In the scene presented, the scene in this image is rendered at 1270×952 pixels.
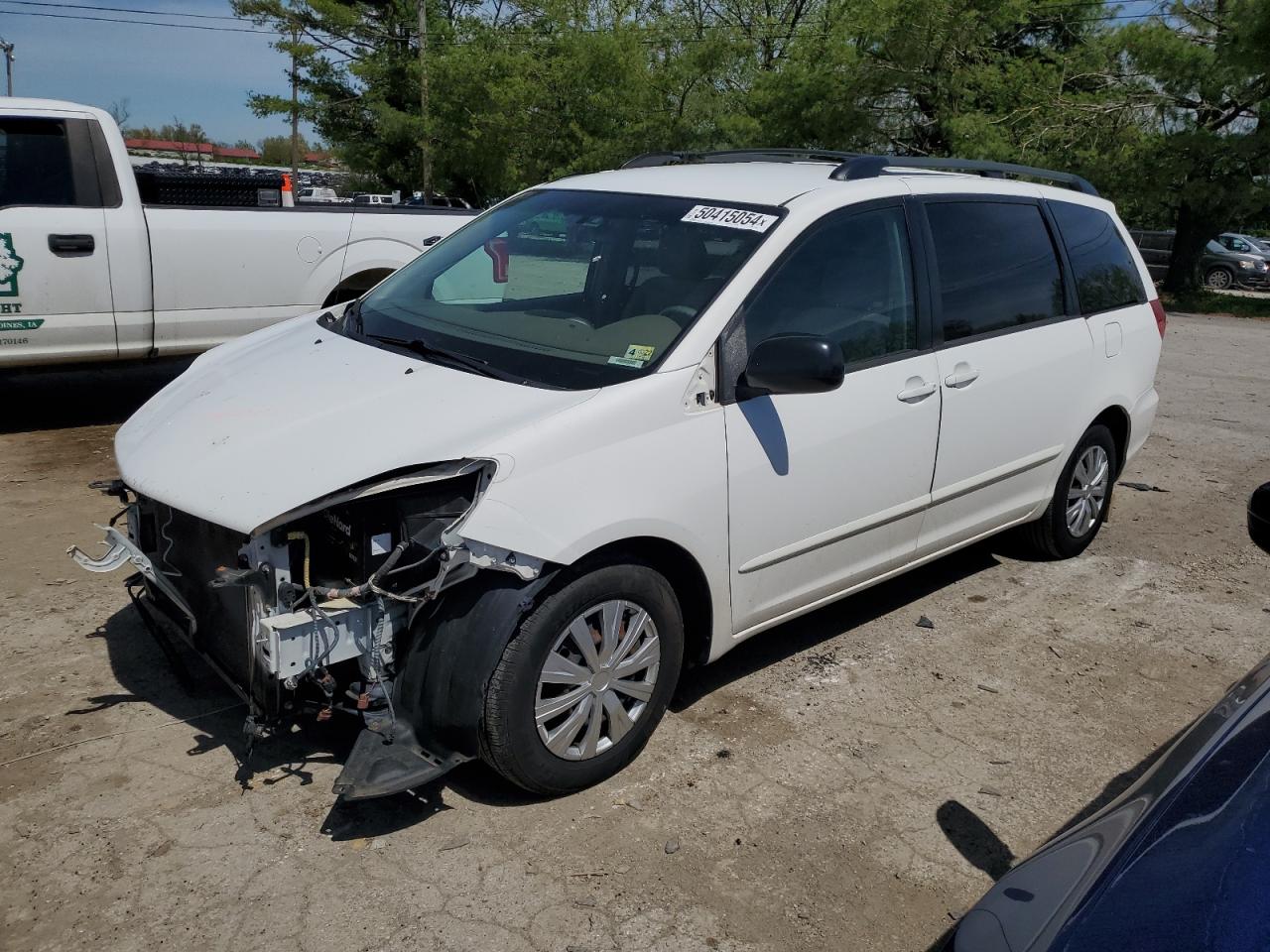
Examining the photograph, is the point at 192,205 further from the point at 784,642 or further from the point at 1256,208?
the point at 1256,208

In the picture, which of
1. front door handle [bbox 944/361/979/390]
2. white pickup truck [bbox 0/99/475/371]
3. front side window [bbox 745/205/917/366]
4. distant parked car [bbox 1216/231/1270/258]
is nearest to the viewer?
front side window [bbox 745/205/917/366]

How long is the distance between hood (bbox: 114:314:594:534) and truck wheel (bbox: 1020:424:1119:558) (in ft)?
9.94

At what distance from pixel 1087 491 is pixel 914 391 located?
1882 mm

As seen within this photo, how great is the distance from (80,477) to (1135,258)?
5.90 metres

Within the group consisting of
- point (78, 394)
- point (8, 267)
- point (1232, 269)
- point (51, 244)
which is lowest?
point (78, 394)

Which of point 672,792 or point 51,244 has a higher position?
point 51,244

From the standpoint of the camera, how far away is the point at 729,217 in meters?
3.95

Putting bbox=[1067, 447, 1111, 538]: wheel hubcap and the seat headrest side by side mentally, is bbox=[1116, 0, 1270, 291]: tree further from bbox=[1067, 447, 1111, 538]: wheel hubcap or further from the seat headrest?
the seat headrest

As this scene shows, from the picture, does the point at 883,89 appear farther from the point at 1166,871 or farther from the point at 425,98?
the point at 1166,871

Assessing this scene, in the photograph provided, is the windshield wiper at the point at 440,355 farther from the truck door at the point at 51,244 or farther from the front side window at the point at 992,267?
the truck door at the point at 51,244

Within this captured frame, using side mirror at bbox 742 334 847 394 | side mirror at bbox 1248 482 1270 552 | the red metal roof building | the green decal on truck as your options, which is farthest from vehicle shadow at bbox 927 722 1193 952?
the red metal roof building

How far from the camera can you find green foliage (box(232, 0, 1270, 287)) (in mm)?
20812

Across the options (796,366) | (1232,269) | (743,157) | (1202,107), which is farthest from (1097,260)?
(1232,269)

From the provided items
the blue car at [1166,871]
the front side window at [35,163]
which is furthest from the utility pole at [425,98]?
the blue car at [1166,871]
